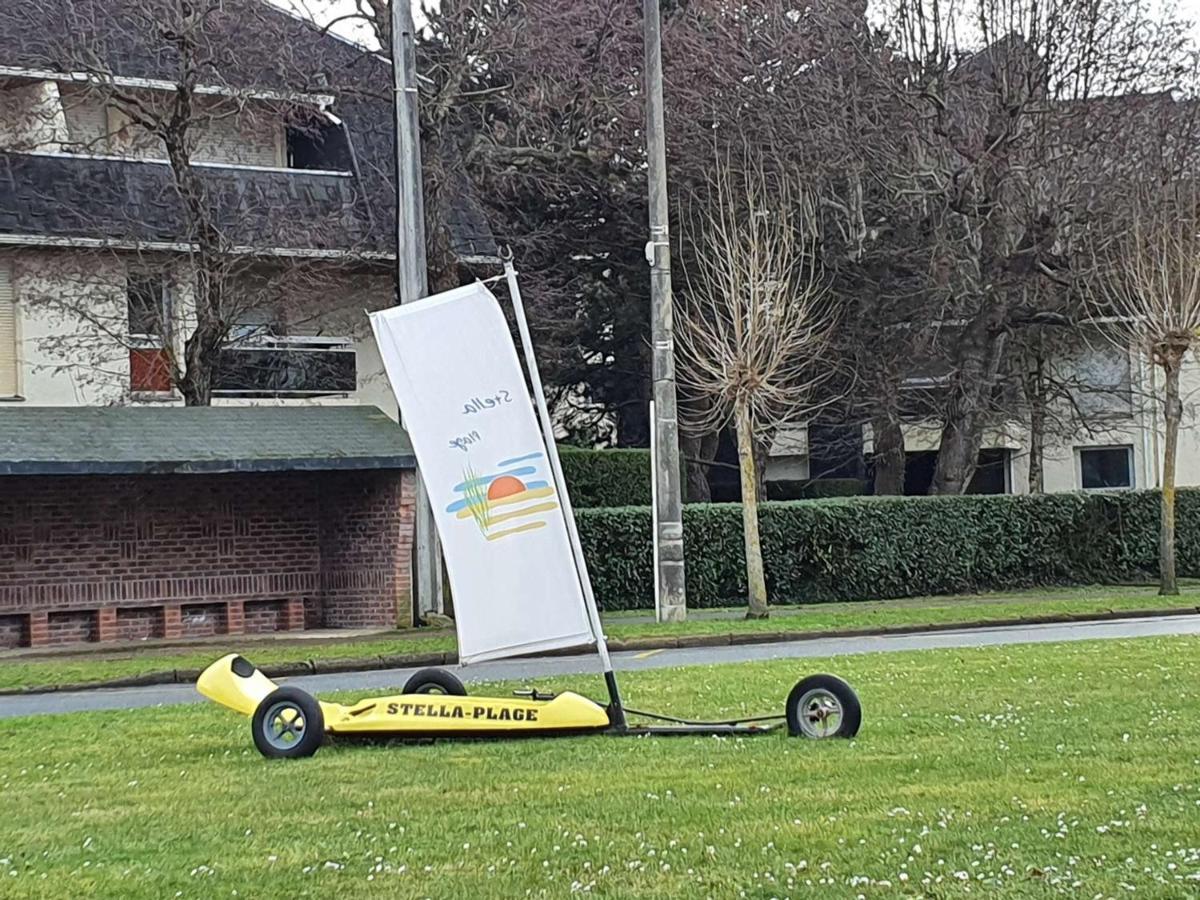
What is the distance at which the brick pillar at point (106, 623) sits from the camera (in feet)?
68.9

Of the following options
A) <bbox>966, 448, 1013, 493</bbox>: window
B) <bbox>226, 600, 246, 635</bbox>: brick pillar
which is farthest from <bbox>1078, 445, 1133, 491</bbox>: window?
<bbox>226, 600, 246, 635</bbox>: brick pillar

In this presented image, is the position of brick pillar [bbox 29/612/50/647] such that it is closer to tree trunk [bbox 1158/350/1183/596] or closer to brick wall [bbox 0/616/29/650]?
brick wall [bbox 0/616/29/650]

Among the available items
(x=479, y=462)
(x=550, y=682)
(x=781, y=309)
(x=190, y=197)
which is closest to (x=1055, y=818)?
(x=479, y=462)

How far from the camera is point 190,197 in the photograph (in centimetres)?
2380

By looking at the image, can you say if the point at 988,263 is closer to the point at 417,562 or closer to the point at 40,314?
the point at 417,562

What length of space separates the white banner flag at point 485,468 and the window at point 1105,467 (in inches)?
1340

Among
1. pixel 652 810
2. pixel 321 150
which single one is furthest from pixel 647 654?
pixel 321 150

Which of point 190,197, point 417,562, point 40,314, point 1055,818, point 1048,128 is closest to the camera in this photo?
point 1055,818

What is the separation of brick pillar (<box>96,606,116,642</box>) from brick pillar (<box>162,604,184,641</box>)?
26.5 inches

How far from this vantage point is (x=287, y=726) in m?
9.63

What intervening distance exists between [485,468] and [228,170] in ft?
63.1

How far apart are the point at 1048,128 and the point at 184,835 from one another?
23957 mm

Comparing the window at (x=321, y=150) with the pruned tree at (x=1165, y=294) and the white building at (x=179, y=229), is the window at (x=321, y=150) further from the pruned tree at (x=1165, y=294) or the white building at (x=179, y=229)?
the pruned tree at (x=1165, y=294)

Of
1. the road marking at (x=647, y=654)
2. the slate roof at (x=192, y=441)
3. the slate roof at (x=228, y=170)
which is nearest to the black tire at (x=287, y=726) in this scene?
the road marking at (x=647, y=654)
